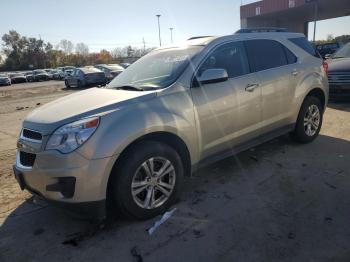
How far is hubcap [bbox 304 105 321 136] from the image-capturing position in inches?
Answer: 222

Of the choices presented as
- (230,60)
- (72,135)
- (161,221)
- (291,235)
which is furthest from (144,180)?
(230,60)

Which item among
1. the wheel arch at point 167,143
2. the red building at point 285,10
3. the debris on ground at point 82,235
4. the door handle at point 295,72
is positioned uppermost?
the red building at point 285,10

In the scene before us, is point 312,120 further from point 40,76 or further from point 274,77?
point 40,76

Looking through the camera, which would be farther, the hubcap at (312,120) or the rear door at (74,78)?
the rear door at (74,78)

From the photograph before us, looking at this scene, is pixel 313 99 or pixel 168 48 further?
pixel 313 99

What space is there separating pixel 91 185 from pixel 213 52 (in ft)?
7.31

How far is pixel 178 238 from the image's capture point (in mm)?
3236

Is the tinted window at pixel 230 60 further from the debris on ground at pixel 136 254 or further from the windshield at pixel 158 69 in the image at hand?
the debris on ground at pixel 136 254

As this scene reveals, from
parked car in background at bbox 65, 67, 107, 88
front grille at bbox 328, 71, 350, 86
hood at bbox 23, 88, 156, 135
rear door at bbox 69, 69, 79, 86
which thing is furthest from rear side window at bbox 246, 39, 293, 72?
rear door at bbox 69, 69, 79, 86

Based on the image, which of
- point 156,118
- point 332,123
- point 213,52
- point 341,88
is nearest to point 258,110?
point 213,52

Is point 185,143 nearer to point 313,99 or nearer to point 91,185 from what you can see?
point 91,185

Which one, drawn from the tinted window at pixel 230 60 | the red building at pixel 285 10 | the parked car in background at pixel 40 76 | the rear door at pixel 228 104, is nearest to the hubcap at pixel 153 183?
the rear door at pixel 228 104

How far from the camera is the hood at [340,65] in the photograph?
28.8 feet

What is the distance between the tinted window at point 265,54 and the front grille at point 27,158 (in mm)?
3038
